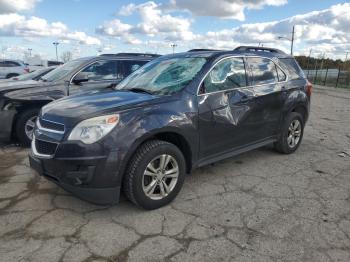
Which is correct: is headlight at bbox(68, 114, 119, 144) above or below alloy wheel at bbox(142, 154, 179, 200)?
above

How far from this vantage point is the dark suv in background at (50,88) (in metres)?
5.87

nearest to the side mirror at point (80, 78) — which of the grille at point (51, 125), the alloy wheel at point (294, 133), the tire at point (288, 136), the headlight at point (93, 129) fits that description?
the grille at point (51, 125)

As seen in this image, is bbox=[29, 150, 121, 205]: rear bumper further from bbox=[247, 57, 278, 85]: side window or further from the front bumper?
Result: bbox=[247, 57, 278, 85]: side window

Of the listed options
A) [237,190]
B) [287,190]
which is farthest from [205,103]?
[287,190]

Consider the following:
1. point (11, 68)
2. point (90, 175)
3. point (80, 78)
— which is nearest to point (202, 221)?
point (90, 175)

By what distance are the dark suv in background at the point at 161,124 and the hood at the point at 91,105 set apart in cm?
1

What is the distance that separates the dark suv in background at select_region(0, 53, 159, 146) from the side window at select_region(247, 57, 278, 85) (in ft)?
6.95

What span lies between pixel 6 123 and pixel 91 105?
3093mm

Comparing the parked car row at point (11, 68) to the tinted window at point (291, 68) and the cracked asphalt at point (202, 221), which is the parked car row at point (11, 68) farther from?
the tinted window at point (291, 68)

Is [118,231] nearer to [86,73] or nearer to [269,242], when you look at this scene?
[269,242]

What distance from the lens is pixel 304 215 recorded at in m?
3.55

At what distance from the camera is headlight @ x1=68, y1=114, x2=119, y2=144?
3173 millimetres

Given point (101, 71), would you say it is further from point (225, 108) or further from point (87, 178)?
point (87, 178)

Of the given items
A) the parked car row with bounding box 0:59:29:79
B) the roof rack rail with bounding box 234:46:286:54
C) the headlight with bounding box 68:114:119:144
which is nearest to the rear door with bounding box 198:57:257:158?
the roof rack rail with bounding box 234:46:286:54
